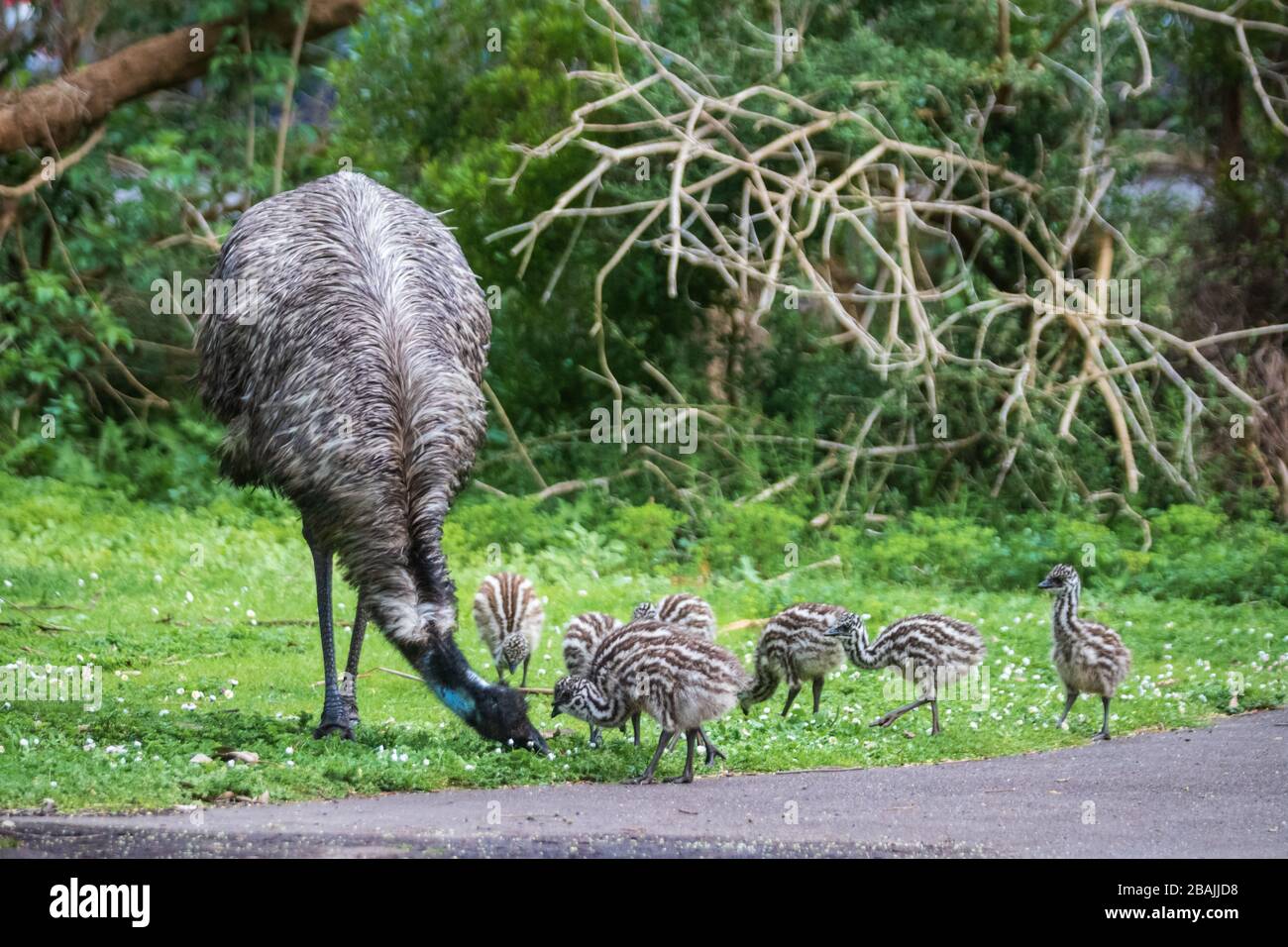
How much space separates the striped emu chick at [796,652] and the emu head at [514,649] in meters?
1.31

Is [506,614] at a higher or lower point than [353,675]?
higher

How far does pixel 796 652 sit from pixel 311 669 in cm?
308

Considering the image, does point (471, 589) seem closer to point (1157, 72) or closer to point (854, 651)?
point (854, 651)

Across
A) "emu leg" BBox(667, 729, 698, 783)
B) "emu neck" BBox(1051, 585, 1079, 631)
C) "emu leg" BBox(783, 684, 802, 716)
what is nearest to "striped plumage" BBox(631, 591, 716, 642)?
"emu leg" BBox(783, 684, 802, 716)

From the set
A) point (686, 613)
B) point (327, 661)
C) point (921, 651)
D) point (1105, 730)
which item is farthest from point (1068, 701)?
point (327, 661)

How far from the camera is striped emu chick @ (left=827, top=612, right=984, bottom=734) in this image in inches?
365

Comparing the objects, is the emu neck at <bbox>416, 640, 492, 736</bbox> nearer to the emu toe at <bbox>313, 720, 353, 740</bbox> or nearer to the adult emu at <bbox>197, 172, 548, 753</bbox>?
the adult emu at <bbox>197, 172, 548, 753</bbox>

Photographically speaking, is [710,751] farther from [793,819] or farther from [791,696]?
[791,696]

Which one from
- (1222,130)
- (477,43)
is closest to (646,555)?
(477,43)

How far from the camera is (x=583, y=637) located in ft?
32.0

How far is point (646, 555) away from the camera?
13922 millimetres

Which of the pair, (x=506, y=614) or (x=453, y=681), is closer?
(x=453, y=681)

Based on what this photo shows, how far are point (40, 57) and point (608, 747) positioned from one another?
1223cm

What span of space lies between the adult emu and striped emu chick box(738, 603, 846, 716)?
178cm
